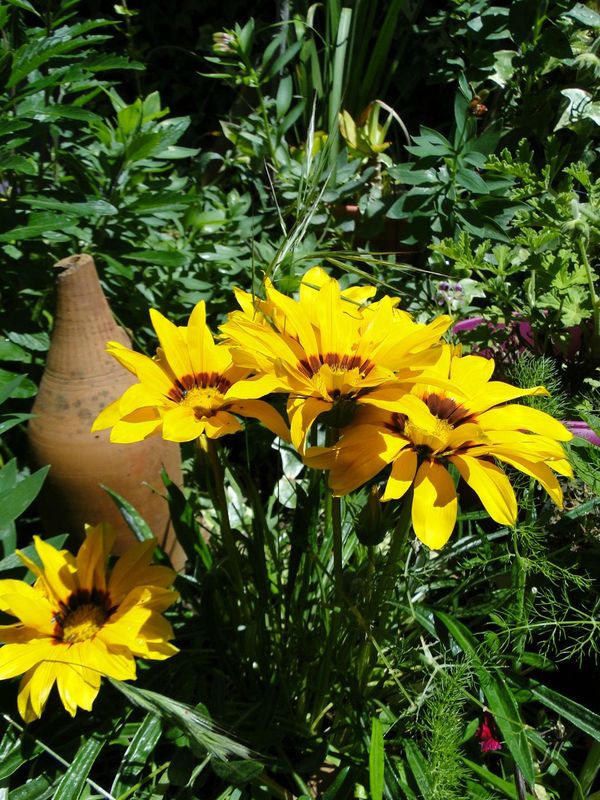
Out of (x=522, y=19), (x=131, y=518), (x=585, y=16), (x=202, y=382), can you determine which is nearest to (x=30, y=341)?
(x=131, y=518)

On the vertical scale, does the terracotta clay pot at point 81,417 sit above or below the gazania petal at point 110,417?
below

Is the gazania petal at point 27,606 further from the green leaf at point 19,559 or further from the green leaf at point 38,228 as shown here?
the green leaf at point 38,228

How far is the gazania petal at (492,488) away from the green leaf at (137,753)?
545 millimetres

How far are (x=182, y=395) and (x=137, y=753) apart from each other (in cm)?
48

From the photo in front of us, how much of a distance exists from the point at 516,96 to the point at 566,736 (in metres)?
1.59

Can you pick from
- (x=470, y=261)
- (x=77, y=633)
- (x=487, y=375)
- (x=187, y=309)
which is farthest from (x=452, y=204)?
(x=77, y=633)

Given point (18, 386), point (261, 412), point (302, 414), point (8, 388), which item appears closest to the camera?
point (302, 414)

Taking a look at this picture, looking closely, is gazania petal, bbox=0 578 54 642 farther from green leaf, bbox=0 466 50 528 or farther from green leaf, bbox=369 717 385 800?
green leaf, bbox=369 717 385 800

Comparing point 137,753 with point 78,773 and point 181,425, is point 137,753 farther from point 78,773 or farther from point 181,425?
point 181,425

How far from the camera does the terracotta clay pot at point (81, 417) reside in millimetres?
1307

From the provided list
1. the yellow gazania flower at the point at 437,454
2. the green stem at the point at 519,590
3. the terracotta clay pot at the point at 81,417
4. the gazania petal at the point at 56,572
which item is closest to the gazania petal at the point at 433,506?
the yellow gazania flower at the point at 437,454

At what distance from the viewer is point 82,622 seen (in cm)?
104

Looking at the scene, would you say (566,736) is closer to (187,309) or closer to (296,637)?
(296,637)

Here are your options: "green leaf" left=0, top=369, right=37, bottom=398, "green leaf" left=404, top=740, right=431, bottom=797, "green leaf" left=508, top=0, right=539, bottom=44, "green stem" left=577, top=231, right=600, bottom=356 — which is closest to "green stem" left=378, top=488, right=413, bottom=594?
"green leaf" left=404, top=740, right=431, bottom=797
